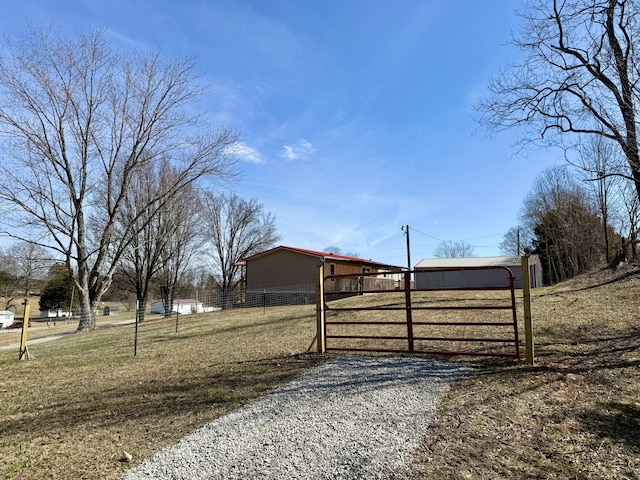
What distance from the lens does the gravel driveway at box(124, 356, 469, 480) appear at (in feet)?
10.4

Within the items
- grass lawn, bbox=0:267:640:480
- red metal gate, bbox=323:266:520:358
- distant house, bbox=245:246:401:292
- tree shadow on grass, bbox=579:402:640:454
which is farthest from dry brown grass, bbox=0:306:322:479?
distant house, bbox=245:246:401:292

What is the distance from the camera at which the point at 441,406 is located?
4293 mm

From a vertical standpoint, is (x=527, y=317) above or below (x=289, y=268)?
below

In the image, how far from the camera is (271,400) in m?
4.80

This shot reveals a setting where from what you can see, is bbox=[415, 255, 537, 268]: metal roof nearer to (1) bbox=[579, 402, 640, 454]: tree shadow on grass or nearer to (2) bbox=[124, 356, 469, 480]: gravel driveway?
(2) bbox=[124, 356, 469, 480]: gravel driveway

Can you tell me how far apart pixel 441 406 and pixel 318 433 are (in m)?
1.46

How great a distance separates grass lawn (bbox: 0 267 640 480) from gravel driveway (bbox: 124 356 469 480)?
0.23 metres

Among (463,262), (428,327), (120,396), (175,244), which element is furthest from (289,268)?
(120,396)

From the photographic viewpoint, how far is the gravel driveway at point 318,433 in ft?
10.4

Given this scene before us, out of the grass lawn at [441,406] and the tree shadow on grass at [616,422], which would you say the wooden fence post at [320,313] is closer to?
the grass lawn at [441,406]

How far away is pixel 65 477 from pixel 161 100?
20.7 metres

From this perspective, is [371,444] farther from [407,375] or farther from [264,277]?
[264,277]

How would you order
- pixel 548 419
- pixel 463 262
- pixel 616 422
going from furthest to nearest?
pixel 463 262
pixel 548 419
pixel 616 422

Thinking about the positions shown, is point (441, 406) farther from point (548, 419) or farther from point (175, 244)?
point (175, 244)
